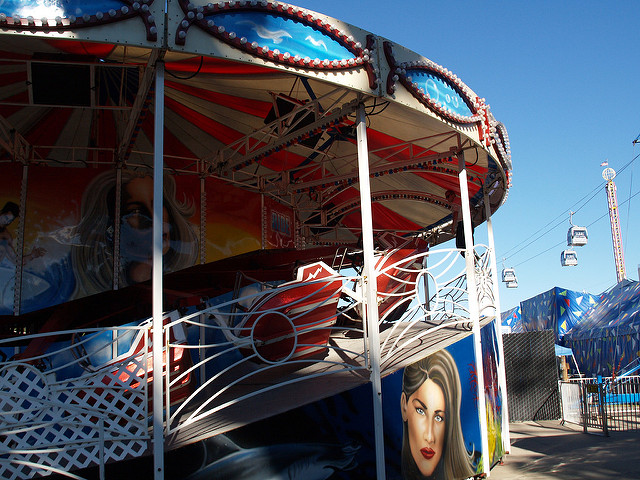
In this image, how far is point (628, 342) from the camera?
16312 millimetres

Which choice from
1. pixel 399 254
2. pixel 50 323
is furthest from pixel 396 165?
pixel 50 323

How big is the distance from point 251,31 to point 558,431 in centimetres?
940

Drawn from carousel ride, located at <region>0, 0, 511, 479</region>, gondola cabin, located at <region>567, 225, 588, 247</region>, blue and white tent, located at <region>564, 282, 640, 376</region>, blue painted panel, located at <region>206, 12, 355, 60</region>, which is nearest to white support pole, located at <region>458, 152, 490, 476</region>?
carousel ride, located at <region>0, 0, 511, 479</region>

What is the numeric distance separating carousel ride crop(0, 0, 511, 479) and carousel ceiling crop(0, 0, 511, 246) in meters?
0.02

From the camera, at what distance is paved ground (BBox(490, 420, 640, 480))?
20.2 feet

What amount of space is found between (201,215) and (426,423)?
4.79m

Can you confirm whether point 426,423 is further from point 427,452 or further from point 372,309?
point 372,309

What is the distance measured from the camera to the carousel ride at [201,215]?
13.0 feet

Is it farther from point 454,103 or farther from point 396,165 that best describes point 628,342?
point 454,103

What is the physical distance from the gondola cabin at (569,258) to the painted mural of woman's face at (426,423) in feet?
79.8

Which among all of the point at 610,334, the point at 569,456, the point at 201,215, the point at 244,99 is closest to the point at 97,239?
the point at 201,215

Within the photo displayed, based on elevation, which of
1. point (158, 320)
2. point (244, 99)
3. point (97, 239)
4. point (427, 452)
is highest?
point (244, 99)

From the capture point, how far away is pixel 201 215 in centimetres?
843

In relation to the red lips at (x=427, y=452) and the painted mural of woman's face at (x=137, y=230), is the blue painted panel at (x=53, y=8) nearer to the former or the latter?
the painted mural of woman's face at (x=137, y=230)
